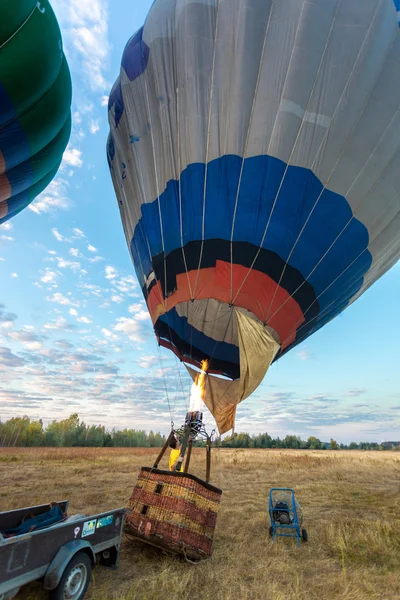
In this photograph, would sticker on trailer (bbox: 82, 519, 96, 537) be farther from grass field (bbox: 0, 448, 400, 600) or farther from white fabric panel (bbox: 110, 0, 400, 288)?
white fabric panel (bbox: 110, 0, 400, 288)

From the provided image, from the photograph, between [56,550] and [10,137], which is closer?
[56,550]

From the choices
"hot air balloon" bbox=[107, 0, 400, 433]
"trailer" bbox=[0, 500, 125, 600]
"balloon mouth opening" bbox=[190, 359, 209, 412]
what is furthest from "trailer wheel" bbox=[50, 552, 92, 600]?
"hot air balloon" bbox=[107, 0, 400, 433]

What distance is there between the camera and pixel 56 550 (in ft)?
11.4

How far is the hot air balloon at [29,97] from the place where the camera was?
636 cm

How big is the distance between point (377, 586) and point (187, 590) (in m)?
2.37

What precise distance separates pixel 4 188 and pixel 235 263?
6.25m

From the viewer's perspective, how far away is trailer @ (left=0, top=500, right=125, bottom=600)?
303 centimetres

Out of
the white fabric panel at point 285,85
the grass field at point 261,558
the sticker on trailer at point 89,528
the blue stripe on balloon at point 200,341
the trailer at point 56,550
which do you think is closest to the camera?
the trailer at point 56,550

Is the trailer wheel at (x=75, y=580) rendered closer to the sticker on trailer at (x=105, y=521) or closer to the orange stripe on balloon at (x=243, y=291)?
the sticker on trailer at (x=105, y=521)

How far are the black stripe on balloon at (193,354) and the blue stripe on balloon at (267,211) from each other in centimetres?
243

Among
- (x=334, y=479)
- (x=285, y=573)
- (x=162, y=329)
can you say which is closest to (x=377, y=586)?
(x=285, y=573)

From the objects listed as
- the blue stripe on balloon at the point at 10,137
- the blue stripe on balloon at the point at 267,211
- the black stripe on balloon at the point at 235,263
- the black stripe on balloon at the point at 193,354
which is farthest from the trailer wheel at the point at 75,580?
the blue stripe on balloon at the point at 10,137

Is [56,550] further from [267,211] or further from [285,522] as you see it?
[267,211]

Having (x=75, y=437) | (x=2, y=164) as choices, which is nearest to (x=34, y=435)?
(x=75, y=437)
